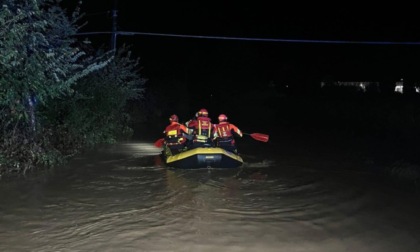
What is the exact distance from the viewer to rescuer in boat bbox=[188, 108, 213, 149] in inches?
566

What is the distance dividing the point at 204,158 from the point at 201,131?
3.97ft

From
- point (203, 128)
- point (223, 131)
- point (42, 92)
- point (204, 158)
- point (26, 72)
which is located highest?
point (26, 72)

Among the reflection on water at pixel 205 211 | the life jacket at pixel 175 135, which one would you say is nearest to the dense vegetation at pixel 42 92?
the reflection on water at pixel 205 211

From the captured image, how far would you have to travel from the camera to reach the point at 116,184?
1195cm

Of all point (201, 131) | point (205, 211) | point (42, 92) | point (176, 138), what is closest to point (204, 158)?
point (201, 131)

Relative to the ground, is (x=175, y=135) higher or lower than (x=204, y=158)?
higher

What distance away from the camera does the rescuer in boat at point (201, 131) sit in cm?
1438

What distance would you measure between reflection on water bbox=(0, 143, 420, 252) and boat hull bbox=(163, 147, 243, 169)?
0.26 metres

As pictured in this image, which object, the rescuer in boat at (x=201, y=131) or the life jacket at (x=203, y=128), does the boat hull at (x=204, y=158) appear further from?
the life jacket at (x=203, y=128)

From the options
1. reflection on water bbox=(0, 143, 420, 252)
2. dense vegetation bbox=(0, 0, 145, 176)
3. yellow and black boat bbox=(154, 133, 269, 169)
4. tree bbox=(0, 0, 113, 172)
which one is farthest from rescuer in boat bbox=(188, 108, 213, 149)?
tree bbox=(0, 0, 113, 172)

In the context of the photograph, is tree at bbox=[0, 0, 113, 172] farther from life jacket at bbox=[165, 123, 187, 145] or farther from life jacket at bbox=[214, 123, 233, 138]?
life jacket at bbox=[214, 123, 233, 138]

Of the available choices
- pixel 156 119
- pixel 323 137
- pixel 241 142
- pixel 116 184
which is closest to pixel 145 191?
pixel 116 184

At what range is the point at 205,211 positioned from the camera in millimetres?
9180

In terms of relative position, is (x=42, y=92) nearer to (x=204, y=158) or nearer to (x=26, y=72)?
(x=26, y=72)
